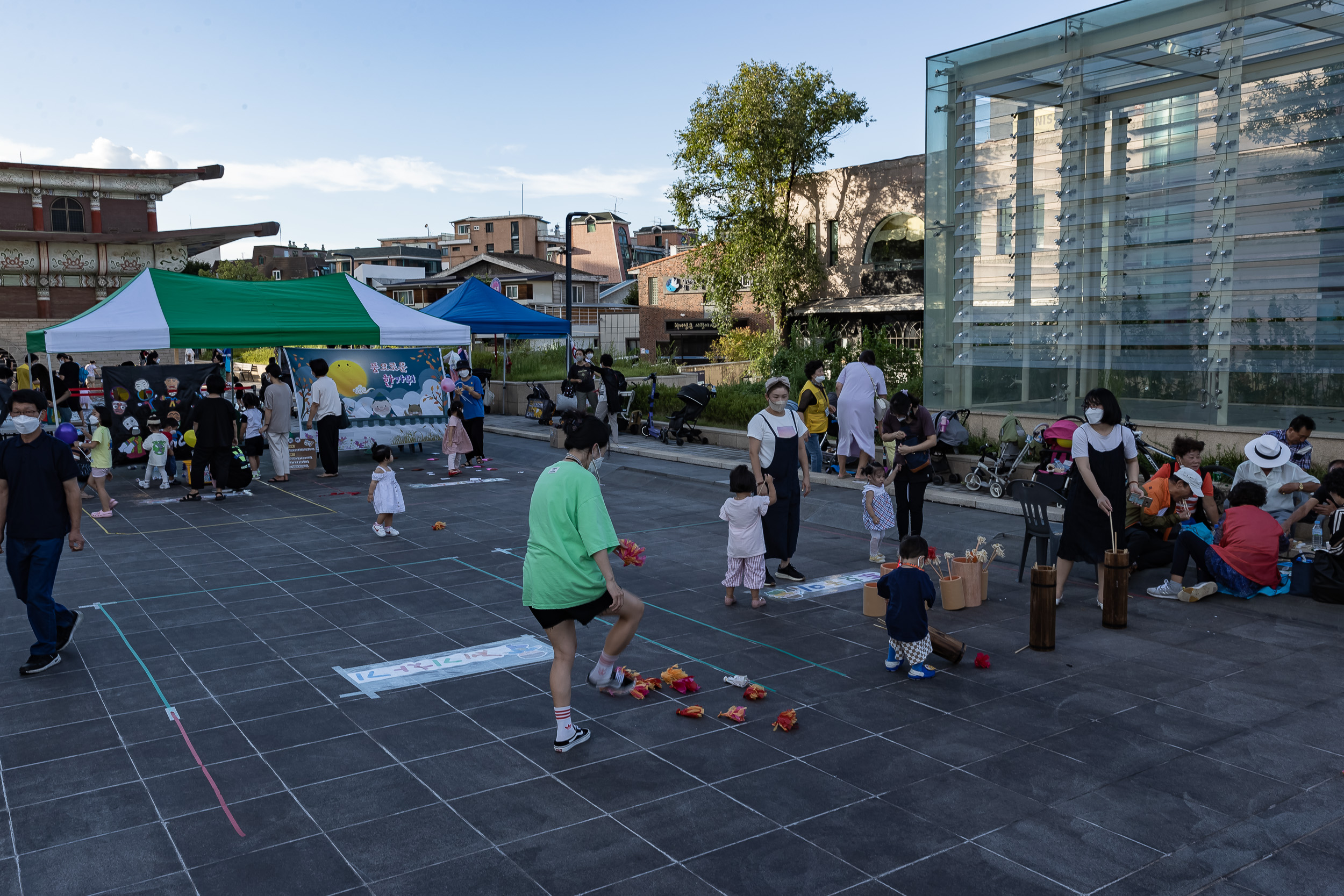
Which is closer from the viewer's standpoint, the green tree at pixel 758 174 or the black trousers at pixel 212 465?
the black trousers at pixel 212 465

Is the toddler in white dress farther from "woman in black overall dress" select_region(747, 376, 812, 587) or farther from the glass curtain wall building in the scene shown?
the glass curtain wall building

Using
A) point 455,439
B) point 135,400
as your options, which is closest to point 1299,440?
point 455,439

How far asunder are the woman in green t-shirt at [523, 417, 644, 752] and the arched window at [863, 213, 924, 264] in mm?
26180

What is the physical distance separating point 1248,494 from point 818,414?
6.61 m

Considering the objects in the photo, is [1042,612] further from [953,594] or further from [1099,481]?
[1099,481]

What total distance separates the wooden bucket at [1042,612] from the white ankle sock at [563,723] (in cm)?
349

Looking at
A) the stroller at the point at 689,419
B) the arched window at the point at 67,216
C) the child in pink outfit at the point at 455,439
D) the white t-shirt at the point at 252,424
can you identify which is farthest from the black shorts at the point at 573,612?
the arched window at the point at 67,216

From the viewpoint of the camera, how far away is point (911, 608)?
20.7 feet

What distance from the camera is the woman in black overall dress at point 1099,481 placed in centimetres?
766

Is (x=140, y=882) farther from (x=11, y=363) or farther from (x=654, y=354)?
(x=654, y=354)

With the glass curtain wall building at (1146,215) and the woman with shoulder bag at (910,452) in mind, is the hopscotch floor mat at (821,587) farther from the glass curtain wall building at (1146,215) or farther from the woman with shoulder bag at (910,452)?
the glass curtain wall building at (1146,215)

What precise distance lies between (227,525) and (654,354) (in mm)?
39099

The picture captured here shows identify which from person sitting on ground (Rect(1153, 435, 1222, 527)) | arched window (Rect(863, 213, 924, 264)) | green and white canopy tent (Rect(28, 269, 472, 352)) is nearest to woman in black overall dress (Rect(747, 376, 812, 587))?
person sitting on ground (Rect(1153, 435, 1222, 527))

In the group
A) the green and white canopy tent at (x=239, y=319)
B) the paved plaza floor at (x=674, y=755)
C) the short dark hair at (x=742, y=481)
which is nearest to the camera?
the paved plaza floor at (x=674, y=755)
